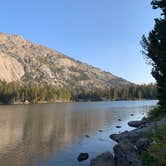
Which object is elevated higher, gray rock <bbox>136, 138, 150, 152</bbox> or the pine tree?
the pine tree

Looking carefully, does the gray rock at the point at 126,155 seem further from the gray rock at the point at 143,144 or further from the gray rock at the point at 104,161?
the gray rock at the point at 104,161

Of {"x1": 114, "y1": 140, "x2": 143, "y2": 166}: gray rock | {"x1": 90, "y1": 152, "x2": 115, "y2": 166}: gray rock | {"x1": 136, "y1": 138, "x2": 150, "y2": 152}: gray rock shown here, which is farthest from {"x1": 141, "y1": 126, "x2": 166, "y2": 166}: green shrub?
{"x1": 90, "y1": 152, "x2": 115, "y2": 166}: gray rock

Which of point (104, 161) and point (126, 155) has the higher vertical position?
point (126, 155)

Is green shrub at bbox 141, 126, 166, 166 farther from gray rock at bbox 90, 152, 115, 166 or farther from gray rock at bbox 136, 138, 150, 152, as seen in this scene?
gray rock at bbox 90, 152, 115, 166

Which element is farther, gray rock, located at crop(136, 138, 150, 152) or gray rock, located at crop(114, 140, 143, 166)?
gray rock, located at crop(136, 138, 150, 152)

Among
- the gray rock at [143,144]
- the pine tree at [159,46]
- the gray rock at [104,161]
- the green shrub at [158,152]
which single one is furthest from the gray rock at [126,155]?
the pine tree at [159,46]

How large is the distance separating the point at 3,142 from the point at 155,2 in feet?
118

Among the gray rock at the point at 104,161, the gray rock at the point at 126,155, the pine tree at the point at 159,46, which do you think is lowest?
the gray rock at the point at 104,161

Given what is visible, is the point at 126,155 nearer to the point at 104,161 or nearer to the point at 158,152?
the point at 104,161

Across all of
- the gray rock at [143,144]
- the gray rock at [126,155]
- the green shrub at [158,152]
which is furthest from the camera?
the gray rock at [143,144]

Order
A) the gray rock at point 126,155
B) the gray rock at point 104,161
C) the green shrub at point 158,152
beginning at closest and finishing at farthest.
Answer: the green shrub at point 158,152
the gray rock at point 126,155
the gray rock at point 104,161

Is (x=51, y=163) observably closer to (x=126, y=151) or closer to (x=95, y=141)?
(x=126, y=151)

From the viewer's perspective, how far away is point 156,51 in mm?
38469

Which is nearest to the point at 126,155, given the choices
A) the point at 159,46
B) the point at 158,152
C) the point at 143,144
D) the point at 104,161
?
the point at 143,144
